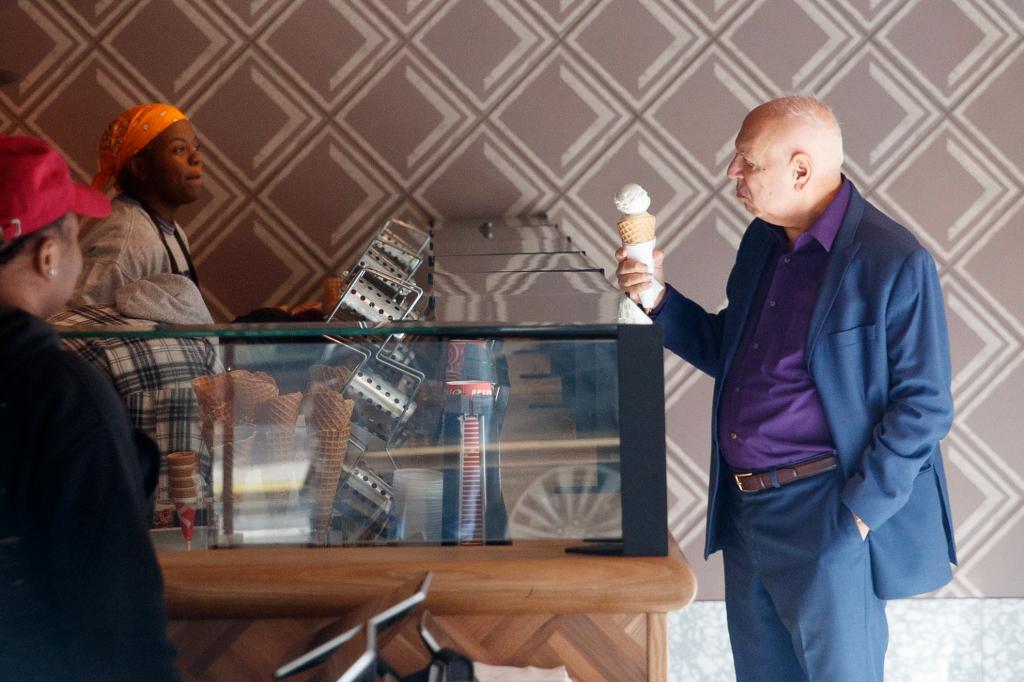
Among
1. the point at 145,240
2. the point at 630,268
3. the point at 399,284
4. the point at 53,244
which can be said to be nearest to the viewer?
the point at 53,244

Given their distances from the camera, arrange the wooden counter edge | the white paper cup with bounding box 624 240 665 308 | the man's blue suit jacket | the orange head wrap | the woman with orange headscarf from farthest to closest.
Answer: the orange head wrap
the woman with orange headscarf
the white paper cup with bounding box 624 240 665 308
the man's blue suit jacket
the wooden counter edge

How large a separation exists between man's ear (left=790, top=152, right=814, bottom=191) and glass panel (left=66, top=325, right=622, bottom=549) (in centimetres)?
89

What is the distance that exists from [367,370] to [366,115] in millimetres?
2038

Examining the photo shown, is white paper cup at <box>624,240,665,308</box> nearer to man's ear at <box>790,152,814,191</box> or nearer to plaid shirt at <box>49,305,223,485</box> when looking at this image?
man's ear at <box>790,152,814,191</box>

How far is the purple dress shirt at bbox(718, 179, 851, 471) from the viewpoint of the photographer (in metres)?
2.25

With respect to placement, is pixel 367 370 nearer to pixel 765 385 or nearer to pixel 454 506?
pixel 454 506

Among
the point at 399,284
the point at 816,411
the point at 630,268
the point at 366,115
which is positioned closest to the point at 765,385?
the point at 816,411

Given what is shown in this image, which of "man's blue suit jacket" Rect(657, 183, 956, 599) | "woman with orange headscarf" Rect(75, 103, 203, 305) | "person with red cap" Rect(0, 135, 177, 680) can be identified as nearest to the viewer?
"person with red cap" Rect(0, 135, 177, 680)

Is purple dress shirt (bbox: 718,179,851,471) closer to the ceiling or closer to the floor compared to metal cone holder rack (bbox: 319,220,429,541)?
closer to the ceiling

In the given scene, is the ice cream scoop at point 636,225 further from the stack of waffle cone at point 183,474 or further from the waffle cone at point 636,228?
the stack of waffle cone at point 183,474

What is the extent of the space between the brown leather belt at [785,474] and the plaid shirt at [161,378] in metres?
1.15

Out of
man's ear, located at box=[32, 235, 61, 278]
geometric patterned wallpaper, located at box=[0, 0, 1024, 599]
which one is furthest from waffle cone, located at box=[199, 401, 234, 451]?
geometric patterned wallpaper, located at box=[0, 0, 1024, 599]

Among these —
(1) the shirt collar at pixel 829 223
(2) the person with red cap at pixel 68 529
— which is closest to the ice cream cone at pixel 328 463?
(2) the person with red cap at pixel 68 529

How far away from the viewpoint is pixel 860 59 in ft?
11.5
